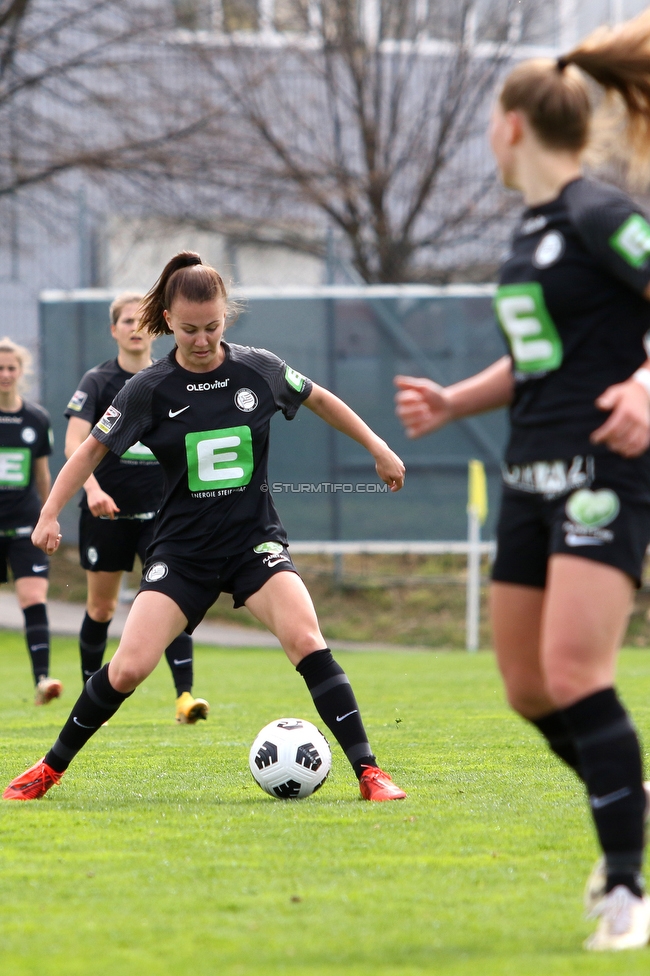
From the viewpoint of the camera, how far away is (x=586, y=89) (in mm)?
3311

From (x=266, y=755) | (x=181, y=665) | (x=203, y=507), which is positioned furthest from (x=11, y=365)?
(x=266, y=755)

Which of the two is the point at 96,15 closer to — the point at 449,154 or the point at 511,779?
the point at 449,154

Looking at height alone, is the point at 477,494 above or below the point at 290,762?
below

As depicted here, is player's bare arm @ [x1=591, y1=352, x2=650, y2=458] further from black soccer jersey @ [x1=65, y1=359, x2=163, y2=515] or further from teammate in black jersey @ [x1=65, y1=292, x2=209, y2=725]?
black soccer jersey @ [x1=65, y1=359, x2=163, y2=515]

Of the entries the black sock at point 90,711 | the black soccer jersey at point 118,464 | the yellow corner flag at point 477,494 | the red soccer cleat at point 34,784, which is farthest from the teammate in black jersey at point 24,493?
the yellow corner flag at point 477,494

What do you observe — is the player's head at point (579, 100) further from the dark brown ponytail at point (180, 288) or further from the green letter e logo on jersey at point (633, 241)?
the dark brown ponytail at point (180, 288)

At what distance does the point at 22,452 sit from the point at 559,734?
707 cm

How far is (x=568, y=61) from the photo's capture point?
10.7 ft

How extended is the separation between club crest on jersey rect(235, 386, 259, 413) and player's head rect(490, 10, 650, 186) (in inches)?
76.7

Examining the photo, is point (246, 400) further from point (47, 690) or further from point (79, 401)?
point (47, 690)

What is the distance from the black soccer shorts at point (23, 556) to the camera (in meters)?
9.58

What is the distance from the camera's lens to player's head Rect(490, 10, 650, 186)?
3217 millimetres

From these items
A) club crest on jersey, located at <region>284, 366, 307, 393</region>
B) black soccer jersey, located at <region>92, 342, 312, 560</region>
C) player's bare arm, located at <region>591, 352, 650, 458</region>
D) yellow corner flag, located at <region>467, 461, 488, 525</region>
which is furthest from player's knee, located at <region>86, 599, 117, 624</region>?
yellow corner flag, located at <region>467, 461, 488, 525</region>

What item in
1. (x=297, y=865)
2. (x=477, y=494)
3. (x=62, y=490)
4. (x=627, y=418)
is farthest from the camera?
(x=477, y=494)
